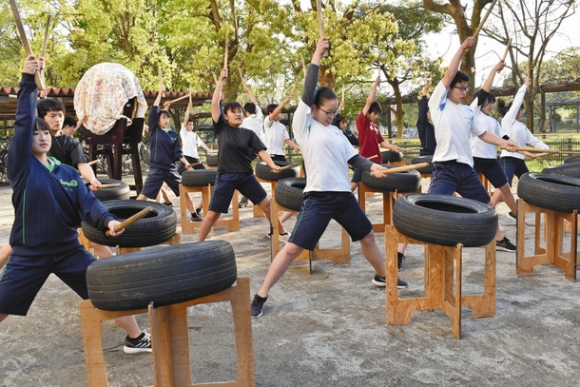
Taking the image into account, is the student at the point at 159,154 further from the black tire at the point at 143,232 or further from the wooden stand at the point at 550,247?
the wooden stand at the point at 550,247

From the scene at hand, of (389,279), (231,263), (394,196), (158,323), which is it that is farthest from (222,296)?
(394,196)

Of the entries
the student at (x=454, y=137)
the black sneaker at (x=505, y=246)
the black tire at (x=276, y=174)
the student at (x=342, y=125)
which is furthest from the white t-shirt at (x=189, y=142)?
the student at (x=454, y=137)

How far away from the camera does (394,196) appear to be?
6.39 meters

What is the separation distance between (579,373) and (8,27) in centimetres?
2838

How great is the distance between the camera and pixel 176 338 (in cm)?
281

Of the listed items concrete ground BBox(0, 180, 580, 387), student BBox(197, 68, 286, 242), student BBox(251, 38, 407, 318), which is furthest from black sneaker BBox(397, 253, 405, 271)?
student BBox(197, 68, 286, 242)

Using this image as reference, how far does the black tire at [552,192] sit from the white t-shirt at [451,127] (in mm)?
682

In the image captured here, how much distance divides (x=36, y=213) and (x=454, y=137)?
11.2 feet

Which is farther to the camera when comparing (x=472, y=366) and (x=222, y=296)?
(x=472, y=366)

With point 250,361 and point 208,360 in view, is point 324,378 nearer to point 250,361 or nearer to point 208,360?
point 250,361

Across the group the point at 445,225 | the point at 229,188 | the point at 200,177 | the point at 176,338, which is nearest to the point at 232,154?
the point at 229,188

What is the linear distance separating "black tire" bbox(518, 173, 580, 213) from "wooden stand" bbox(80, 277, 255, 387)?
328cm

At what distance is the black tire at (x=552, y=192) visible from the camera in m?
4.71

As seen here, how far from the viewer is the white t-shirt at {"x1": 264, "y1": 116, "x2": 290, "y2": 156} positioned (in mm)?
8828
